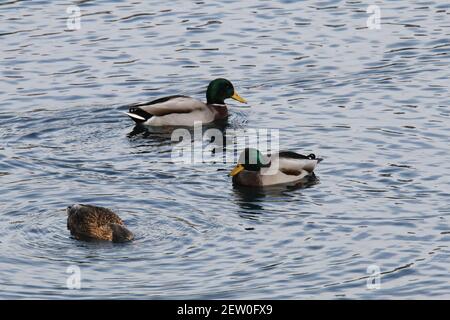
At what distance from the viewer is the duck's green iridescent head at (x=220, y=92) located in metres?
26.6

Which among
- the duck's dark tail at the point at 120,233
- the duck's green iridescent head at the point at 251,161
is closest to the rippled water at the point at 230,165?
the duck's dark tail at the point at 120,233

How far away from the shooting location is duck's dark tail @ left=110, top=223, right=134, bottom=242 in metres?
19.2

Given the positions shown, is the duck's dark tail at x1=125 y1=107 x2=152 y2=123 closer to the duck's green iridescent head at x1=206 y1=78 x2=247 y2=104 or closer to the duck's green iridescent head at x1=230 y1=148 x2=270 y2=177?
the duck's green iridescent head at x1=206 y1=78 x2=247 y2=104

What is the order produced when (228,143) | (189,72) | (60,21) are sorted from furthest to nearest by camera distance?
(60,21) < (189,72) < (228,143)

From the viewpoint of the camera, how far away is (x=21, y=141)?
24406 mm

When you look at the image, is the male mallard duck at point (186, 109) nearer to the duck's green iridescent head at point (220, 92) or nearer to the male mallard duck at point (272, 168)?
the duck's green iridescent head at point (220, 92)

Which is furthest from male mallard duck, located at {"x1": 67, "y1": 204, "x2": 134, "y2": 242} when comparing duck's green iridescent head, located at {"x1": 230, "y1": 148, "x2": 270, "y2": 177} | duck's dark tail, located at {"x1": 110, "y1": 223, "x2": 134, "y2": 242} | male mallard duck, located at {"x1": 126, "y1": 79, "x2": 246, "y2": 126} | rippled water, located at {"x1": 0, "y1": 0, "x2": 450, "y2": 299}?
male mallard duck, located at {"x1": 126, "y1": 79, "x2": 246, "y2": 126}

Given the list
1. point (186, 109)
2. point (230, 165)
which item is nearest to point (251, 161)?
point (230, 165)

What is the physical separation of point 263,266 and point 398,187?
3.89 metres

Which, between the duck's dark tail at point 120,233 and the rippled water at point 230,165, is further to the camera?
the duck's dark tail at point 120,233

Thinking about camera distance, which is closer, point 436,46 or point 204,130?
point 204,130

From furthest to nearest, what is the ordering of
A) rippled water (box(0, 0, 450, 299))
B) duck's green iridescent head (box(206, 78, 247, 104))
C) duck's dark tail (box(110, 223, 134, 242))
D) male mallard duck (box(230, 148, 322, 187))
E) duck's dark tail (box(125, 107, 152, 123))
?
duck's green iridescent head (box(206, 78, 247, 104)), duck's dark tail (box(125, 107, 152, 123)), male mallard duck (box(230, 148, 322, 187)), duck's dark tail (box(110, 223, 134, 242)), rippled water (box(0, 0, 450, 299))
